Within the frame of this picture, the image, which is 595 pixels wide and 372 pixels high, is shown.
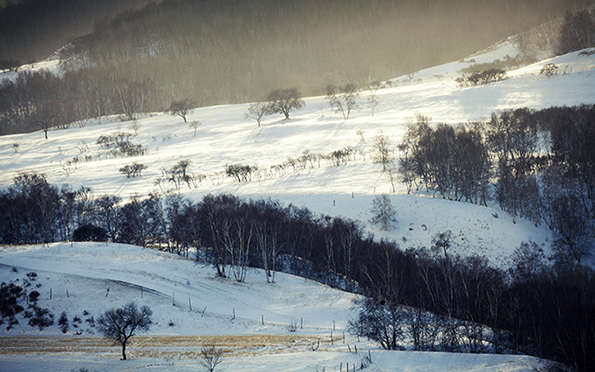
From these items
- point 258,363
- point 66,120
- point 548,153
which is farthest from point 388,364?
point 66,120

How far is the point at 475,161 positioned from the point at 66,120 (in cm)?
17362

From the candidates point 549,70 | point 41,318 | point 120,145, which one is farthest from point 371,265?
point 549,70

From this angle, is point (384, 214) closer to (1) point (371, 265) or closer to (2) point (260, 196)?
(1) point (371, 265)

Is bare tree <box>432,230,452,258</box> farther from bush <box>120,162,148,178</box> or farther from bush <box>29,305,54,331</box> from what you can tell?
bush <box>120,162,148,178</box>

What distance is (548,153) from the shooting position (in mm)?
67000

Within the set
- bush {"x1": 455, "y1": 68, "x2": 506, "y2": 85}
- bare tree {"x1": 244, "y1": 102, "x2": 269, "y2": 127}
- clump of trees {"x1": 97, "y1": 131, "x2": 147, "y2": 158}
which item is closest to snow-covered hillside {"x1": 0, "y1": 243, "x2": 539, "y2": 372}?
clump of trees {"x1": 97, "y1": 131, "x2": 147, "y2": 158}

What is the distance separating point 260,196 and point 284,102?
236ft

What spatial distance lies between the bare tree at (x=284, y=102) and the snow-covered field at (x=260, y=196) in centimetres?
419

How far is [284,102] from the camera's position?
439 ft

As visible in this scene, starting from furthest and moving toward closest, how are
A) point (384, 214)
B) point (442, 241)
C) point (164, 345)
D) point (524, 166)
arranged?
point (524, 166), point (384, 214), point (442, 241), point (164, 345)

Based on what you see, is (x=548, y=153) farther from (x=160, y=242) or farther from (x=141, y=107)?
(x=141, y=107)

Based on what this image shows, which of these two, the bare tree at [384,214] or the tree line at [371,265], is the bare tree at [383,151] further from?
the tree line at [371,265]

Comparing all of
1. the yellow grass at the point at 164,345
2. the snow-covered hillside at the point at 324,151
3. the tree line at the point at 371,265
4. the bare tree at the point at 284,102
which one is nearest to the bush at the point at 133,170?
the snow-covered hillside at the point at 324,151

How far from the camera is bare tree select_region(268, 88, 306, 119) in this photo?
132625 millimetres
